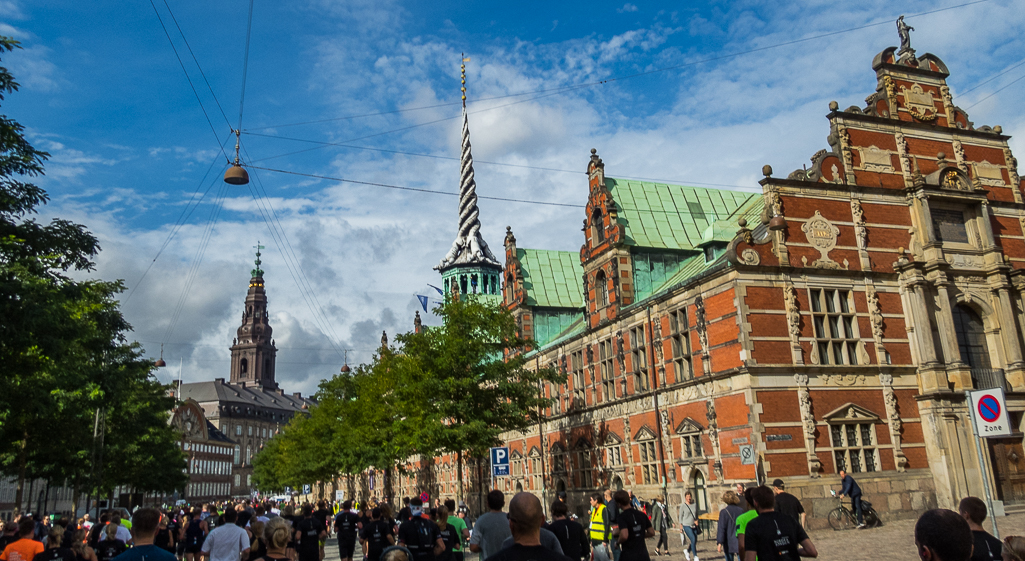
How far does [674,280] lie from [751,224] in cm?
425

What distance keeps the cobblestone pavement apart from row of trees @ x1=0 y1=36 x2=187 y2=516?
14436 millimetres

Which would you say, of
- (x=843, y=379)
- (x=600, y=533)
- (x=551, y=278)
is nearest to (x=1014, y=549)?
(x=600, y=533)

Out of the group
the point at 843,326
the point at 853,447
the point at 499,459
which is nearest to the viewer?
the point at 499,459

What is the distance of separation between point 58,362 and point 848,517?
25147 millimetres

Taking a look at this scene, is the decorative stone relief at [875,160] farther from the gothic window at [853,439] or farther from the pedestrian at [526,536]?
the pedestrian at [526,536]

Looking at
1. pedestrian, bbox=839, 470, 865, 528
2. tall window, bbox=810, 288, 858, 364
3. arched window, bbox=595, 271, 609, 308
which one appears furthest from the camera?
arched window, bbox=595, 271, 609, 308

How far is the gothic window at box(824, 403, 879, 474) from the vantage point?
87.7 feet

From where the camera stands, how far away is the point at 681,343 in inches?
1187

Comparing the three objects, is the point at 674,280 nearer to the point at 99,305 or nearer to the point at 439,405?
the point at 439,405

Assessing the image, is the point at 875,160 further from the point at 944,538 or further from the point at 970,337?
the point at 944,538

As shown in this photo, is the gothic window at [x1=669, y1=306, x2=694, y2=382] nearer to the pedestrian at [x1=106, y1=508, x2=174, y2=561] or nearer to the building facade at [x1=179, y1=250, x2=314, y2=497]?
the pedestrian at [x1=106, y1=508, x2=174, y2=561]

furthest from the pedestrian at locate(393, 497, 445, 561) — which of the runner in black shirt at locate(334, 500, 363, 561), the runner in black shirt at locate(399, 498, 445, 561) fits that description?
the runner in black shirt at locate(334, 500, 363, 561)

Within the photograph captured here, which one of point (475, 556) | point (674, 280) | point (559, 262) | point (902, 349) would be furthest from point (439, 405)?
point (559, 262)

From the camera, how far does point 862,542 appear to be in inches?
808
